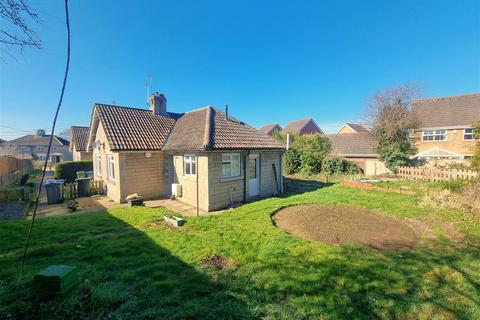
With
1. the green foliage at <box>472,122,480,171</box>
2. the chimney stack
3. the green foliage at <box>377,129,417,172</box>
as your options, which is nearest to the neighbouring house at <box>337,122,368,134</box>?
the green foliage at <box>377,129,417,172</box>

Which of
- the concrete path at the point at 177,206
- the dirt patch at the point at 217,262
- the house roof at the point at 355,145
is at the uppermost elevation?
the house roof at the point at 355,145

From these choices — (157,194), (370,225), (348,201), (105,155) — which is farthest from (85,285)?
(105,155)

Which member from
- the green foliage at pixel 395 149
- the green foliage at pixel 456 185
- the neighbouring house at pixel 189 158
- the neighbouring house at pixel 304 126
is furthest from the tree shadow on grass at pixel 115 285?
the neighbouring house at pixel 304 126

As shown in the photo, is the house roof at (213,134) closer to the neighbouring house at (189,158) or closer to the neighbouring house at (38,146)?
the neighbouring house at (189,158)

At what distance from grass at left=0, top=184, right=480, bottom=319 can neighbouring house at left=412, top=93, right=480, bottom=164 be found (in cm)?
2100

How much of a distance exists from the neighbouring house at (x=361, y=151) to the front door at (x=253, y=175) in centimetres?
1346

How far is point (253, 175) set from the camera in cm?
1216

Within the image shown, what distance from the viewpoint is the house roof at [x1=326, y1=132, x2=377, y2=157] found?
23009 mm

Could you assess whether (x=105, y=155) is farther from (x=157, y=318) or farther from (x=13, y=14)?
(x=157, y=318)

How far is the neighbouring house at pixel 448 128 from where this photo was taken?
2177 centimetres

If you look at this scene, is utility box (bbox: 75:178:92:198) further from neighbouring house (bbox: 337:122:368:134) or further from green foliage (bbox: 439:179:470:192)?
neighbouring house (bbox: 337:122:368:134)

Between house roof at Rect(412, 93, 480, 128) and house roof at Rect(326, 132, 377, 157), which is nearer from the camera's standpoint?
house roof at Rect(412, 93, 480, 128)

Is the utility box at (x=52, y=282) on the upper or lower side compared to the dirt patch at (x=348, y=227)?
upper

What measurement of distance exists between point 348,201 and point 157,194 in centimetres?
1030
